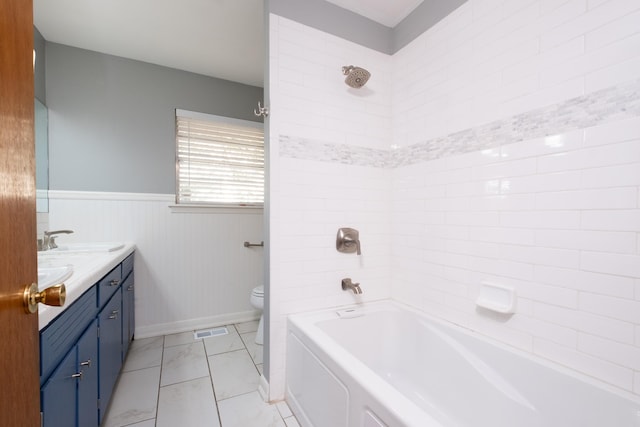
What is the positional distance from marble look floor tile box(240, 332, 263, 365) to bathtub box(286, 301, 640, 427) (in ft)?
1.77

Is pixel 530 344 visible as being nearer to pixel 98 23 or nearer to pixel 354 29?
pixel 354 29

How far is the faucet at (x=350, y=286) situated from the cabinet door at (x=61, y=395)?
4.36ft

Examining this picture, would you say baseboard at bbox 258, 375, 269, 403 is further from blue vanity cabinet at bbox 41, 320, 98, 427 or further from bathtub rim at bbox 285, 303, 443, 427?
blue vanity cabinet at bbox 41, 320, 98, 427

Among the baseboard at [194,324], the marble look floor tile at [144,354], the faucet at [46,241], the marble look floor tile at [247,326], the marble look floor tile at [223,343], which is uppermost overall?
the faucet at [46,241]

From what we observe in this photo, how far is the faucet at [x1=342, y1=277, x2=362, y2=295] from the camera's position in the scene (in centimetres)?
175

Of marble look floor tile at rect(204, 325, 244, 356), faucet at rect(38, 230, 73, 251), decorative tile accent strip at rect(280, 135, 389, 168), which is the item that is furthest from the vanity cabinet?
decorative tile accent strip at rect(280, 135, 389, 168)

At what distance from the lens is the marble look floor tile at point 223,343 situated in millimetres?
2197

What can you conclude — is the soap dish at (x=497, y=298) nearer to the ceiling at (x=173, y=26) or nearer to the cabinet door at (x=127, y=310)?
the ceiling at (x=173, y=26)

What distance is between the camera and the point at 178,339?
237 centimetres

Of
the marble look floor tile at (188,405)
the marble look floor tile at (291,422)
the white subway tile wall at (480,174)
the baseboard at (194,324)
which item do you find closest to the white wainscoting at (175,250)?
the baseboard at (194,324)

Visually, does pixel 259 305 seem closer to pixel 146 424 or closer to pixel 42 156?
pixel 146 424

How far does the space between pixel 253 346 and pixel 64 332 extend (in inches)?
61.6

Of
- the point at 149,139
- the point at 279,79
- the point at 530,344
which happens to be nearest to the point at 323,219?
the point at 279,79

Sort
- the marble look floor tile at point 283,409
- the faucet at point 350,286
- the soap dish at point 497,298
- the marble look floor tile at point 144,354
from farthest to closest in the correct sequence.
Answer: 1. the marble look floor tile at point 144,354
2. the faucet at point 350,286
3. the marble look floor tile at point 283,409
4. the soap dish at point 497,298
